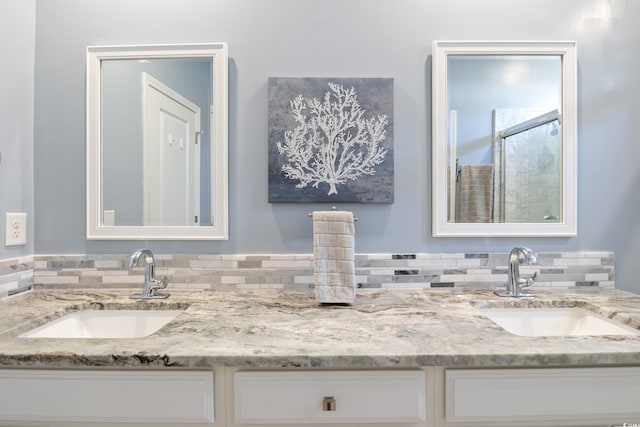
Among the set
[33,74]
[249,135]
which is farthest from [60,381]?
[33,74]

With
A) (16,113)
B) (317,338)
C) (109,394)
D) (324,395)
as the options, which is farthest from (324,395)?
(16,113)

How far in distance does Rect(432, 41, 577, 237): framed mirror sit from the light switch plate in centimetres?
147

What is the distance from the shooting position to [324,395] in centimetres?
89

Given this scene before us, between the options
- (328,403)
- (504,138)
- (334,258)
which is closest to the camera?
(328,403)

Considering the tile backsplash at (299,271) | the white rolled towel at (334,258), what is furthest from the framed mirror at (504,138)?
the white rolled towel at (334,258)

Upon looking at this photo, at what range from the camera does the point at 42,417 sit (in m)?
0.89

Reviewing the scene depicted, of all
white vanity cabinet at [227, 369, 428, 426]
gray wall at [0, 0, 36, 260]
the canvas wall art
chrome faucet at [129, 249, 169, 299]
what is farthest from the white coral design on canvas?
gray wall at [0, 0, 36, 260]

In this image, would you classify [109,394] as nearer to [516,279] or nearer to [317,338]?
[317,338]

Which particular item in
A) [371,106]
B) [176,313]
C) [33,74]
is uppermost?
[33,74]

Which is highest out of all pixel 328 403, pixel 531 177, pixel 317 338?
pixel 531 177

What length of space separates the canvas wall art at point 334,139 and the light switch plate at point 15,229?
34.7 inches

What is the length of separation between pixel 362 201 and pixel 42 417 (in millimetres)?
1084

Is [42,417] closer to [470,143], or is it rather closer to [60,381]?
[60,381]

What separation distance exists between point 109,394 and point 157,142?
883 mm
